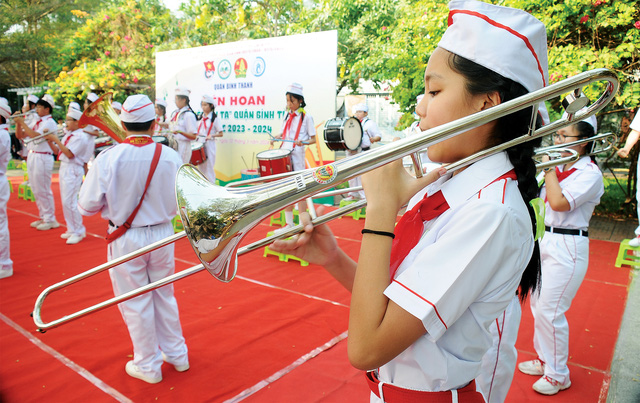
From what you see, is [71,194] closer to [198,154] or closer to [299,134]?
[198,154]

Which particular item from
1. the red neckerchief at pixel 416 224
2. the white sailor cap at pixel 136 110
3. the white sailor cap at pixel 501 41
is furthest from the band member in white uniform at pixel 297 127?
the white sailor cap at pixel 501 41

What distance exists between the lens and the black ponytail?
1146 mm

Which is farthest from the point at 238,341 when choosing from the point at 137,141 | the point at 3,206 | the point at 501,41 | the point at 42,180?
the point at 42,180

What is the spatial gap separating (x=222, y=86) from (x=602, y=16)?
8.10m

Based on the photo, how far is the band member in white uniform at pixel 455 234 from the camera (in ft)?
3.37

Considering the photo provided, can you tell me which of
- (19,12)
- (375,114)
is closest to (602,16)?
(375,114)

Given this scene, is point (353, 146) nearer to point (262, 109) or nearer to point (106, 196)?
point (106, 196)

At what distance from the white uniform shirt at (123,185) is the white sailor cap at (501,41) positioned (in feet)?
9.22

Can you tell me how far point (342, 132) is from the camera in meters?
5.42

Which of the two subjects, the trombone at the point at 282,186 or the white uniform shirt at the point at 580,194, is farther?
the white uniform shirt at the point at 580,194

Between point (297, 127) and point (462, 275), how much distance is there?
26.0 feet

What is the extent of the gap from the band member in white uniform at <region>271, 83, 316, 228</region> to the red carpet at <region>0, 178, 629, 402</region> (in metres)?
3.23

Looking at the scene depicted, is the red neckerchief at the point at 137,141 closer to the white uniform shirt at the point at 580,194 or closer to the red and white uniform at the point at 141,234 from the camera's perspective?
the red and white uniform at the point at 141,234

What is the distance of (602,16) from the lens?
7355 millimetres
